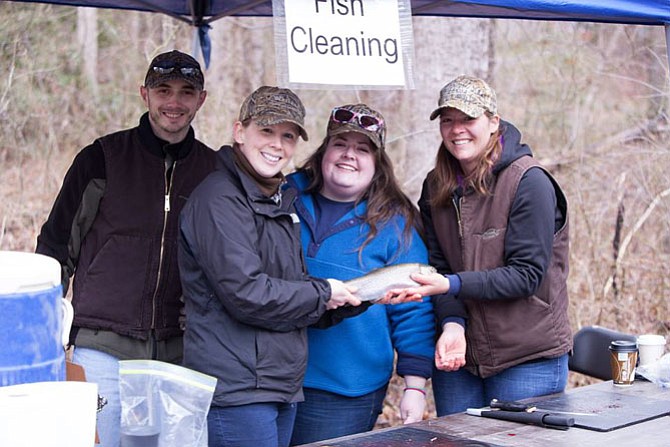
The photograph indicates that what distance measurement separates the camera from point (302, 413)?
13.0 ft

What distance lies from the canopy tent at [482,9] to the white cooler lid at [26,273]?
1777mm

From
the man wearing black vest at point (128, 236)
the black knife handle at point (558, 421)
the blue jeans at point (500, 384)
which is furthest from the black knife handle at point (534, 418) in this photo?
the man wearing black vest at point (128, 236)

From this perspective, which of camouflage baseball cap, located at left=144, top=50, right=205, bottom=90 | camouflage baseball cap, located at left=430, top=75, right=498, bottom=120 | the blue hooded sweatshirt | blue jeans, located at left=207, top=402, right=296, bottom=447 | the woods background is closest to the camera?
blue jeans, located at left=207, top=402, right=296, bottom=447

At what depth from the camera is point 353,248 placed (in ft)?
12.9

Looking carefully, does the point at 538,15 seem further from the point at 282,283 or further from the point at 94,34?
the point at 94,34

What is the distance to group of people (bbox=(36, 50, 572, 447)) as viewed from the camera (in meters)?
3.72

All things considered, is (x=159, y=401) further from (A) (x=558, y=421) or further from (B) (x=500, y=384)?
(B) (x=500, y=384)

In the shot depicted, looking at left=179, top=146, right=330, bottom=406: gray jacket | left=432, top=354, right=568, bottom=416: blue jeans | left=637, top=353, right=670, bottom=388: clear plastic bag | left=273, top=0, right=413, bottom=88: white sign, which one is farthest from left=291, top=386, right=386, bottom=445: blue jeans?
left=273, top=0, right=413, bottom=88: white sign

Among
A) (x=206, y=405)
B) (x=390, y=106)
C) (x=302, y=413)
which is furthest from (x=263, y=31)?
(x=206, y=405)

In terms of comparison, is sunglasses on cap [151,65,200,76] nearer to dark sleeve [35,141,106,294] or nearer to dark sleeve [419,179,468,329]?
dark sleeve [35,141,106,294]

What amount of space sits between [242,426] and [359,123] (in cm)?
137

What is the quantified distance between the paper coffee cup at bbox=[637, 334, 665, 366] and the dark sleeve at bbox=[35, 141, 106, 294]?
2.47 meters

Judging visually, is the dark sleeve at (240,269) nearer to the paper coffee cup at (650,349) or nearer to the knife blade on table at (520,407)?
the knife blade on table at (520,407)

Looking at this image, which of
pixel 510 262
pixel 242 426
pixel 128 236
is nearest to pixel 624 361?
pixel 510 262
